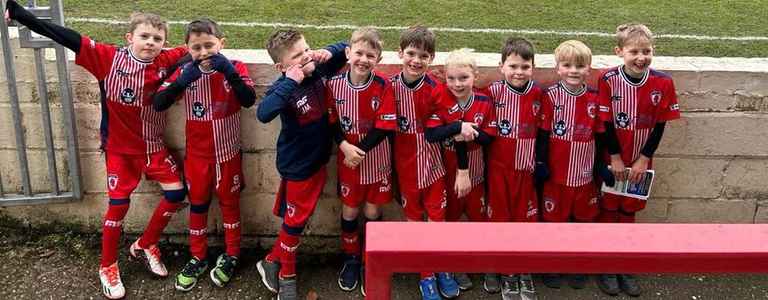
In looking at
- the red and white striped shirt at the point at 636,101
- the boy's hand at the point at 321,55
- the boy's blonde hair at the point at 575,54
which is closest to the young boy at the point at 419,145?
the boy's hand at the point at 321,55

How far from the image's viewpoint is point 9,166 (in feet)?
14.1

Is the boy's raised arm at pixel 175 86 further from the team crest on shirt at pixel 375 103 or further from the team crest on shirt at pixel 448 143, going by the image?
the team crest on shirt at pixel 448 143

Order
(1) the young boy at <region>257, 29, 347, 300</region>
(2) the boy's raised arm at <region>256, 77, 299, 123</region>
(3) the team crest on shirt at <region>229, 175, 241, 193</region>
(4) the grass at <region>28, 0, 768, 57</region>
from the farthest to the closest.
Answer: (4) the grass at <region>28, 0, 768, 57</region>
(3) the team crest on shirt at <region>229, 175, 241, 193</region>
(1) the young boy at <region>257, 29, 347, 300</region>
(2) the boy's raised arm at <region>256, 77, 299, 123</region>

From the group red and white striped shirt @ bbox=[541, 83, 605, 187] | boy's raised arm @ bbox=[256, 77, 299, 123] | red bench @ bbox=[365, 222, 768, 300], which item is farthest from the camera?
red and white striped shirt @ bbox=[541, 83, 605, 187]

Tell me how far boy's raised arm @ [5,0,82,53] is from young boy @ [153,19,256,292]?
469 mm

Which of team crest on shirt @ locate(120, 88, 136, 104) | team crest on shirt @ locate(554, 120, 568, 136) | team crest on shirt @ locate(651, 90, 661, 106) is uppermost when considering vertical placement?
team crest on shirt @ locate(120, 88, 136, 104)

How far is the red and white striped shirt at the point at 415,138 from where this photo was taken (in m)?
3.84

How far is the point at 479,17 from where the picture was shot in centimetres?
814

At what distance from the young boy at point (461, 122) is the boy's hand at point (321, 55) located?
1.95ft

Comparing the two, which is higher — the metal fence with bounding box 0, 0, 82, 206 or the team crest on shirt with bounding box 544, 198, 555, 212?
the metal fence with bounding box 0, 0, 82, 206

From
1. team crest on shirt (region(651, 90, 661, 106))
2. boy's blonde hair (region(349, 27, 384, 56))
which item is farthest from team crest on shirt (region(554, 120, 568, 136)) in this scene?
boy's blonde hair (region(349, 27, 384, 56))

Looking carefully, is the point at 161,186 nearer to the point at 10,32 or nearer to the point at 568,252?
the point at 10,32

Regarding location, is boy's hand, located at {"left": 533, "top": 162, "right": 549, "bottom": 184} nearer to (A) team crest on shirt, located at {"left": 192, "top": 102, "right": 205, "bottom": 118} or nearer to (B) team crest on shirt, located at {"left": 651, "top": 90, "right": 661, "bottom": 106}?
(B) team crest on shirt, located at {"left": 651, "top": 90, "right": 661, "bottom": 106}

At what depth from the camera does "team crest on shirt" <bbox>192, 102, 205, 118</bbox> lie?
154 inches
